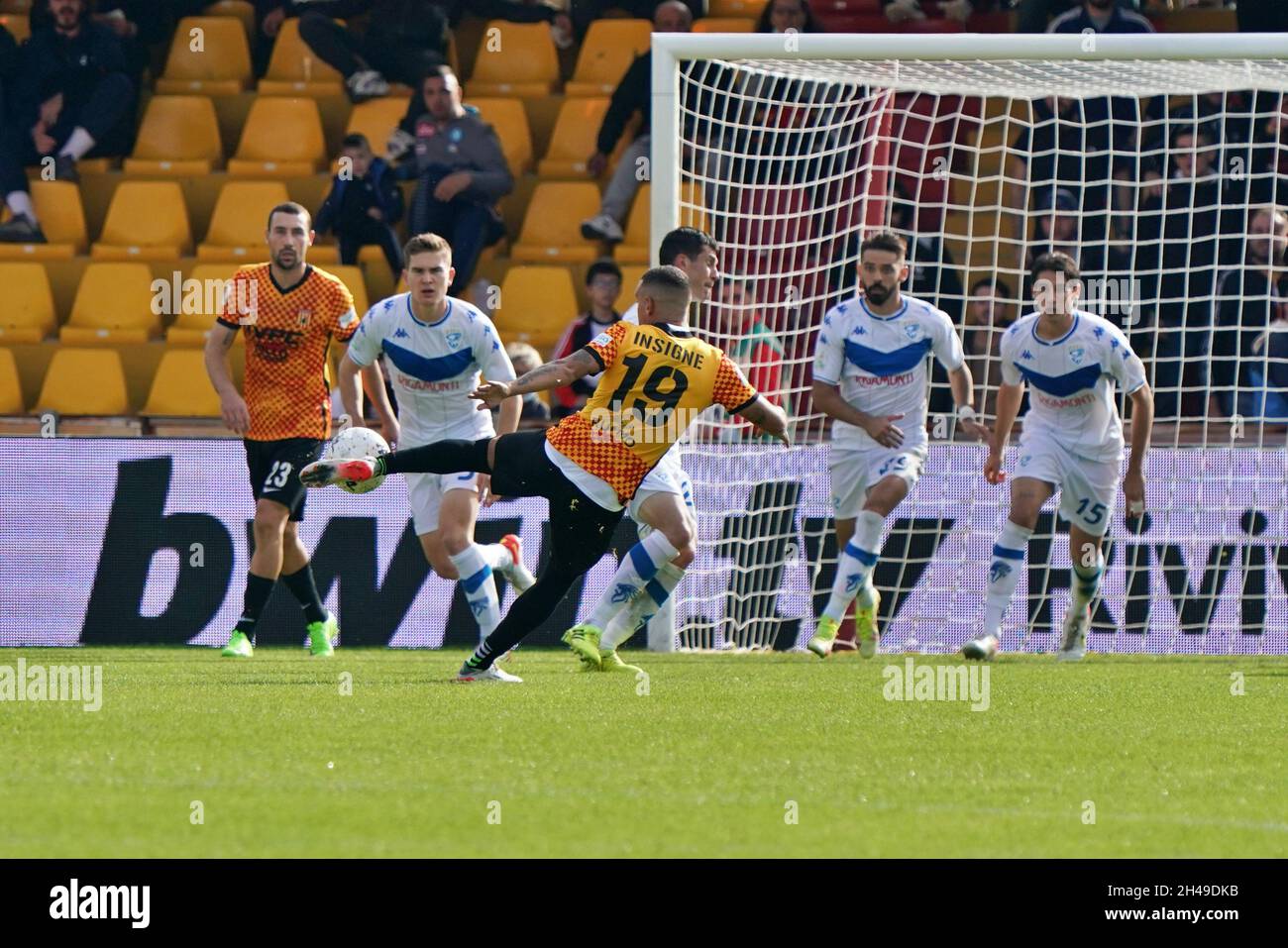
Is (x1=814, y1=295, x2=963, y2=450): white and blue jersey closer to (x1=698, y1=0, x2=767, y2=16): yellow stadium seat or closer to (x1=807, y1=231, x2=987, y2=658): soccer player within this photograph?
(x1=807, y1=231, x2=987, y2=658): soccer player

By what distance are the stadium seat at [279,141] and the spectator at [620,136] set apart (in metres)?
2.36

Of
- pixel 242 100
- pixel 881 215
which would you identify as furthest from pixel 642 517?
pixel 242 100

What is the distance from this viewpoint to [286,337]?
10383mm

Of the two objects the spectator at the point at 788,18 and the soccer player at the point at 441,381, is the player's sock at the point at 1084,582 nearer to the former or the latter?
the soccer player at the point at 441,381

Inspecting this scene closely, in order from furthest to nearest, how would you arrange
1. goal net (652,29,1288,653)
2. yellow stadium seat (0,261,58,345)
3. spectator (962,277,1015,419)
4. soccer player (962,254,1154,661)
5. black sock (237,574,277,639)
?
yellow stadium seat (0,261,58,345)
spectator (962,277,1015,419)
goal net (652,29,1288,653)
soccer player (962,254,1154,661)
black sock (237,574,277,639)

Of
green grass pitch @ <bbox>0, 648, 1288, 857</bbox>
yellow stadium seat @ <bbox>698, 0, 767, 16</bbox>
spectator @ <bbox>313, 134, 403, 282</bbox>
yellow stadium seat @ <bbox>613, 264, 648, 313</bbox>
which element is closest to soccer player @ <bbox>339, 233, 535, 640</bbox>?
green grass pitch @ <bbox>0, 648, 1288, 857</bbox>

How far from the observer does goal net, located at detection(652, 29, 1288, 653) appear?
1163 cm

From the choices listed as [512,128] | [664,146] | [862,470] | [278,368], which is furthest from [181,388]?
[862,470]

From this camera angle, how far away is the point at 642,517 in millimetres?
9234

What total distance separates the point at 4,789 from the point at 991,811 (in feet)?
8.52

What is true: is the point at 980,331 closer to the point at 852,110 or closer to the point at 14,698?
the point at 852,110

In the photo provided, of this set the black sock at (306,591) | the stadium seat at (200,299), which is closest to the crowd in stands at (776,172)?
the stadium seat at (200,299)

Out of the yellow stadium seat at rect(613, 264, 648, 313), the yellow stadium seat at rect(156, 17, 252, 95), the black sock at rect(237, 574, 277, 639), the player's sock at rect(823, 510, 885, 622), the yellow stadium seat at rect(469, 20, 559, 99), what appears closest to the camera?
the black sock at rect(237, 574, 277, 639)

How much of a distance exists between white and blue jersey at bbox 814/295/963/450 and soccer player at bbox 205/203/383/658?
263 cm
